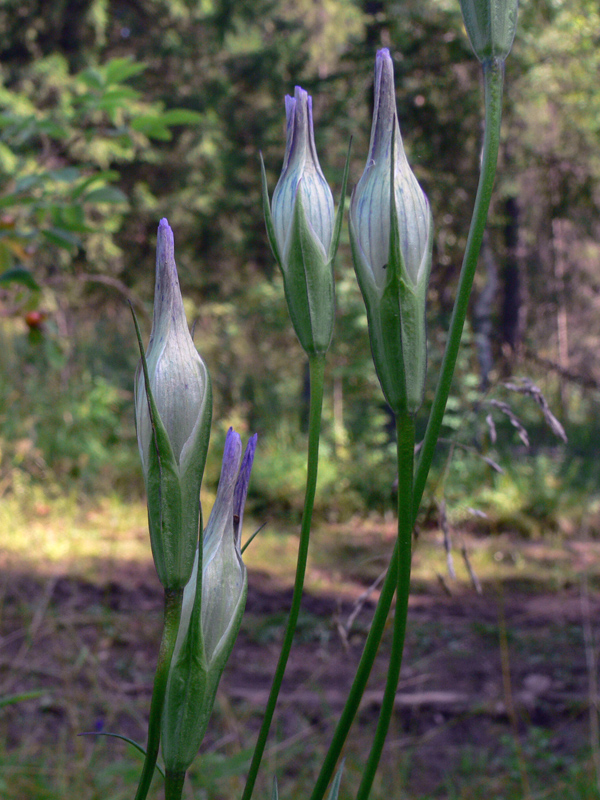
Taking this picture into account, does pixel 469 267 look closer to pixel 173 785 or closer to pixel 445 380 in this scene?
pixel 445 380

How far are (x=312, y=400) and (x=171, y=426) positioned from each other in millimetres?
97

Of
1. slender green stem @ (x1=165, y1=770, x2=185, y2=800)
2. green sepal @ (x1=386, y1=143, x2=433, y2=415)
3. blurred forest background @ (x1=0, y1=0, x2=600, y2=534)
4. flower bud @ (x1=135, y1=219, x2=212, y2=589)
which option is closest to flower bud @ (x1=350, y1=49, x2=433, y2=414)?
green sepal @ (x1=386, y1=143, x2=433, y2=415)

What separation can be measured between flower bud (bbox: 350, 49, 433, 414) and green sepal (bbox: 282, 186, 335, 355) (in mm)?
39

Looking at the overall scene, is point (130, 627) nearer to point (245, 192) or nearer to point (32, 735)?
Result: point (32, 735)

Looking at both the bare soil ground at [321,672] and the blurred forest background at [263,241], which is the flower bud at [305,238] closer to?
the bare soil ground at [321,672]

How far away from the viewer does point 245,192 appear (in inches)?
423

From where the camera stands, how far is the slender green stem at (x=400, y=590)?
42 centimetres

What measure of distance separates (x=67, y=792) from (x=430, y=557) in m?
3.56

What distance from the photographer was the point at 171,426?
466 millimetres

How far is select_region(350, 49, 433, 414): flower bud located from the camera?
475 mm

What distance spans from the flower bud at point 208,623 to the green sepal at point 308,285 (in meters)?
0.09

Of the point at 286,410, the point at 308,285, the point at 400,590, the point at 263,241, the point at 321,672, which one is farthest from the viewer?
the point at 263,241

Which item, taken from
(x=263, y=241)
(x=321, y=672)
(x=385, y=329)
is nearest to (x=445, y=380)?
(x=385, y=329)

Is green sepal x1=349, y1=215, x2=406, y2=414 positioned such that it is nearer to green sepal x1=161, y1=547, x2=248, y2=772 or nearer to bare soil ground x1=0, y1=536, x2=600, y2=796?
green sepal x1=161, y1=547, x2=248, y2=772
